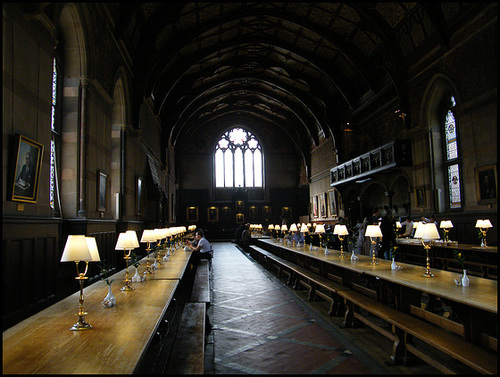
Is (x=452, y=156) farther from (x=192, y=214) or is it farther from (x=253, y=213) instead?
(x=192, y=214)

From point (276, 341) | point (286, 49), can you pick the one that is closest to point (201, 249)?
point (276, 341)

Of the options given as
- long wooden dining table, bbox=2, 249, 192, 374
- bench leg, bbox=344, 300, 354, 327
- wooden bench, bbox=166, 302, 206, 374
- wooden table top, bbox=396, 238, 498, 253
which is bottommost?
bench leg, bbox=344, 300, 354, 327

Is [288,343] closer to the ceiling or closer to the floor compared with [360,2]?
closer to the floor

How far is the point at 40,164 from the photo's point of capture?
5785 mm

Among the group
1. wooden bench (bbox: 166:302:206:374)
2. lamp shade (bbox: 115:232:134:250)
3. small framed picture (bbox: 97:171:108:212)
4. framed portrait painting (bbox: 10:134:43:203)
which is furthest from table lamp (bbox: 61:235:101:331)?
small framed picture (bbox: 97:171:108:212)

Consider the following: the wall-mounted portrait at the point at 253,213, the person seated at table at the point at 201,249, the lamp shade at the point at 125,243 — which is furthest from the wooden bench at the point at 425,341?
the wall-mounted portrait at the point at 253,213

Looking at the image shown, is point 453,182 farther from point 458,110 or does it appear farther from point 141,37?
point 141,37

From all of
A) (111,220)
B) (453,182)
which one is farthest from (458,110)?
(111,220)

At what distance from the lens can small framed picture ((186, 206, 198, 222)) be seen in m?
31.4

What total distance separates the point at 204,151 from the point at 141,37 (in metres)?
19.1

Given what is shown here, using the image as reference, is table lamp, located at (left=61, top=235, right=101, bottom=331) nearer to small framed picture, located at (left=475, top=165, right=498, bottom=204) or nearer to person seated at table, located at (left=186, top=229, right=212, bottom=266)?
person seated at table, located at (left=186, top=229, right=212, bottom=266)

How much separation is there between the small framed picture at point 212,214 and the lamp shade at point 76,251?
28307 mm

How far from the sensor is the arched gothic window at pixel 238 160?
32625mm

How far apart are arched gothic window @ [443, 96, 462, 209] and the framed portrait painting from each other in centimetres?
1244
